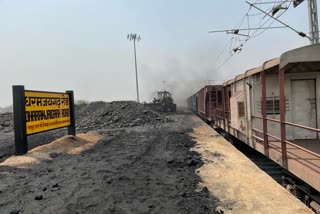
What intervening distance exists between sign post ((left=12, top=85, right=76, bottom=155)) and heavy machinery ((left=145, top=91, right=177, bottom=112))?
3229 centimetres

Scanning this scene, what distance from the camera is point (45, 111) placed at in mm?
14258

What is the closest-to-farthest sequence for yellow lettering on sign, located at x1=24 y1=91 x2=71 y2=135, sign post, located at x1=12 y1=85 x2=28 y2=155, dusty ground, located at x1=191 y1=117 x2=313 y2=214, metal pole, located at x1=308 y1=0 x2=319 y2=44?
dusty ground, located at x1=191 y1=117 x2=313 y2=214
sign post, located at x1=12 y1=85 x2=28 y2=155
yellow lettering on sign, located at x1=24 y1=91 x2=71 y2=135
metal pole, located at x1=308 y1=0 x2=319 y2=44

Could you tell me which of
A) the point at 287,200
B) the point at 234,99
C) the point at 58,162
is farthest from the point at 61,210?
the point at 234,99

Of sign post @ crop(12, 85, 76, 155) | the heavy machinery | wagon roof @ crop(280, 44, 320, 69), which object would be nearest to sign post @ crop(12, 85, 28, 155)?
sign post @ crop(12, 85, 76, 155)

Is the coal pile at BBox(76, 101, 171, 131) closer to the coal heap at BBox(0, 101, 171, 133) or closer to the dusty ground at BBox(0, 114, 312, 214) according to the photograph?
the coal heap at BBox(0, 101, 171, 133)

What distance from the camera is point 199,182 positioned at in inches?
298

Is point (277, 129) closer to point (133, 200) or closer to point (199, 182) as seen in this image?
point (199, 182)

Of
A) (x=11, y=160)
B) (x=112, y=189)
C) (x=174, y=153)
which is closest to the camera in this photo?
(x=112, y=189)

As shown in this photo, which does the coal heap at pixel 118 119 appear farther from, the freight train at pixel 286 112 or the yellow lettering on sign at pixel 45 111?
the freight train at pixel 286 112

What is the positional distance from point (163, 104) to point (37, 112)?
38094 millimetres

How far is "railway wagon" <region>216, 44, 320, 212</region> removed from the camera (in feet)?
25.1

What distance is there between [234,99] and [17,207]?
9.26 m

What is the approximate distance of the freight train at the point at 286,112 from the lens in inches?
290

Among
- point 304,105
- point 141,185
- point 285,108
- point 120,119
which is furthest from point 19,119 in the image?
point 120,119
